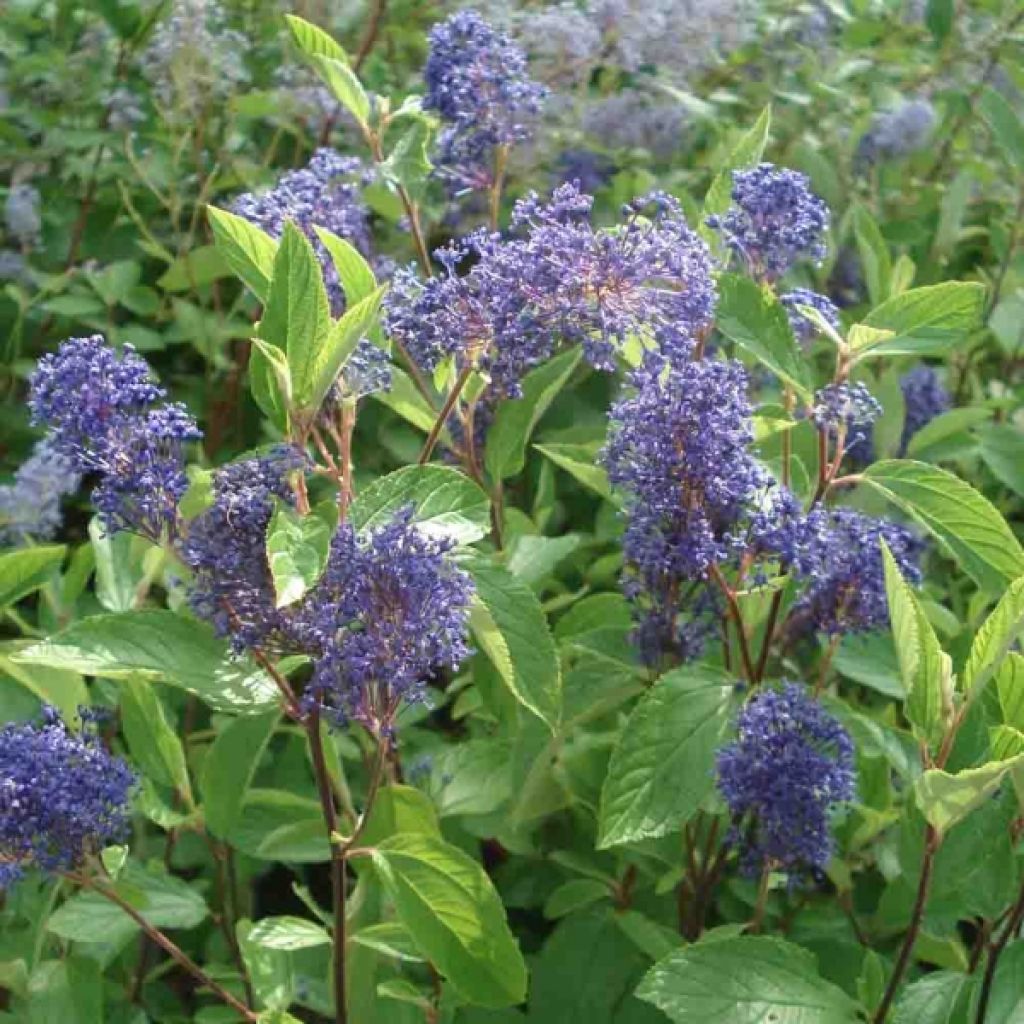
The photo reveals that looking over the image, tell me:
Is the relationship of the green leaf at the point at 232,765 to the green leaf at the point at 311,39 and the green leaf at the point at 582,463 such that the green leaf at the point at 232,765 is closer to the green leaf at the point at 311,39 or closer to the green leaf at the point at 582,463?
the green leaf at the point at 582,463

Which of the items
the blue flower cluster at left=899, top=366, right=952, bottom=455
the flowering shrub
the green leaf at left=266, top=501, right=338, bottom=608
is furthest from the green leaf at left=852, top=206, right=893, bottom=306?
the green leaf at left=266, top=501, right=338, bottom=608

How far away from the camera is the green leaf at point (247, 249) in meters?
1.22

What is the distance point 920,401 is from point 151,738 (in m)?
1.14

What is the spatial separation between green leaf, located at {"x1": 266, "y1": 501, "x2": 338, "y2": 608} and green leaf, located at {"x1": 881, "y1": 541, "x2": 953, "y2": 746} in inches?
15.8

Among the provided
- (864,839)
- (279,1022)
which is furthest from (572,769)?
(279,1022)

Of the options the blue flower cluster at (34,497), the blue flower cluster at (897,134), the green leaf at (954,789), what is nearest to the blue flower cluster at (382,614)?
the green leaf at (954,789)

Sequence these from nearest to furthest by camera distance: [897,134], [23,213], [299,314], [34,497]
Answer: [299,314]
[34,497]
[23,213]
[897,134]

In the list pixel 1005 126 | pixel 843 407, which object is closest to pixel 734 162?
pixel 843 407

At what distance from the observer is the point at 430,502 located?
1.18 m

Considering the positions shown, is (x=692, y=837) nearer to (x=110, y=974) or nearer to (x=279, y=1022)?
(x=279, y=1022)

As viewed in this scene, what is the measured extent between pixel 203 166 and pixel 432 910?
1646 millimetres

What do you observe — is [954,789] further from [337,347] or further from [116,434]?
[116,434]

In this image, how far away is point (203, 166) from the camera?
8.31ft

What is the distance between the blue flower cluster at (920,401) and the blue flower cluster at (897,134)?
2.09 ft
